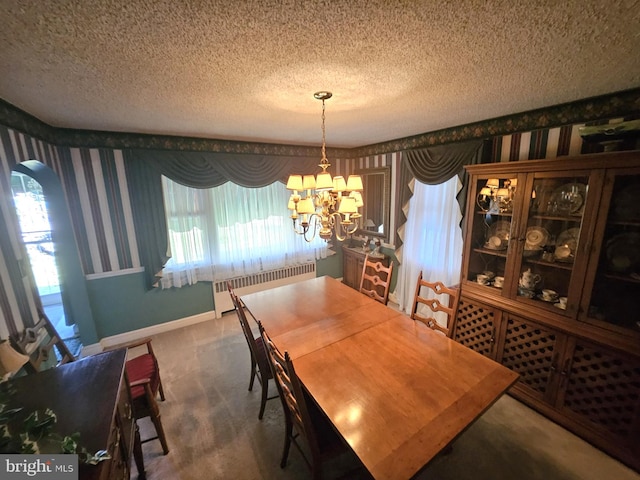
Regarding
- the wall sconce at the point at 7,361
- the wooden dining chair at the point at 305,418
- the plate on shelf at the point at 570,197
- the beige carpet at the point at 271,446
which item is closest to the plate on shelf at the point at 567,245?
the plate on shelf at the point at 570,197

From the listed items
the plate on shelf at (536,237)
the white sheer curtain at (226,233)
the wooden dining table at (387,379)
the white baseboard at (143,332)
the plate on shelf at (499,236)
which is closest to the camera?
the wooden dining table at (387,379)

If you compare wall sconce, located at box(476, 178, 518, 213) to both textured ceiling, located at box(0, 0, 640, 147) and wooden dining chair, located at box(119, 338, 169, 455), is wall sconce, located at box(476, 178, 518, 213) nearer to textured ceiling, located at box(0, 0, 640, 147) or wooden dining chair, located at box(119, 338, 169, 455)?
textured ceiling, located at box(0, 0, 640, 147)

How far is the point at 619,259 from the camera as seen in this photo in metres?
1.70

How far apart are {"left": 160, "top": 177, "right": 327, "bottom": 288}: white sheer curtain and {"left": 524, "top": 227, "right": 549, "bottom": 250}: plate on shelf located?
9.48ft

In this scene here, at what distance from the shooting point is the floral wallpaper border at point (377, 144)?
1.81 meters

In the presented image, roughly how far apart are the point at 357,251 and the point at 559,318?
2.57m

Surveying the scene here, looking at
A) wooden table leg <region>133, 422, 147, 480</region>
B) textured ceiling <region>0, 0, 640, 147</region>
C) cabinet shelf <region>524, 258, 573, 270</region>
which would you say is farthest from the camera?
cabinet shelf <region>524, 258, 573, 270</region>

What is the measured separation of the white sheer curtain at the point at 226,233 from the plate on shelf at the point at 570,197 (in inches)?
122

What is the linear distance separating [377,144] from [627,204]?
2722mm

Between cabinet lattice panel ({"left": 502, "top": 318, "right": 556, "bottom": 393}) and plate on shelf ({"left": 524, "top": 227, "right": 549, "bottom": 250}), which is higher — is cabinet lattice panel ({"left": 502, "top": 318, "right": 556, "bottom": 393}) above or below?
below

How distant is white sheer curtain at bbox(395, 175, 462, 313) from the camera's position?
2.99m

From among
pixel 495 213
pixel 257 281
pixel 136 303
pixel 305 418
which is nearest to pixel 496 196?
pixel 495 213

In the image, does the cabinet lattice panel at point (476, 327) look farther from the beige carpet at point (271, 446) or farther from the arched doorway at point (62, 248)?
the arched doorway at point (62, 248)

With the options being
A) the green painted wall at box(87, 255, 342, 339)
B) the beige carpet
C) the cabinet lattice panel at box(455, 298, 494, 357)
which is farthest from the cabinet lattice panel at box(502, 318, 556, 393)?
the green painted wall at box(87, 255, 342, 339)
